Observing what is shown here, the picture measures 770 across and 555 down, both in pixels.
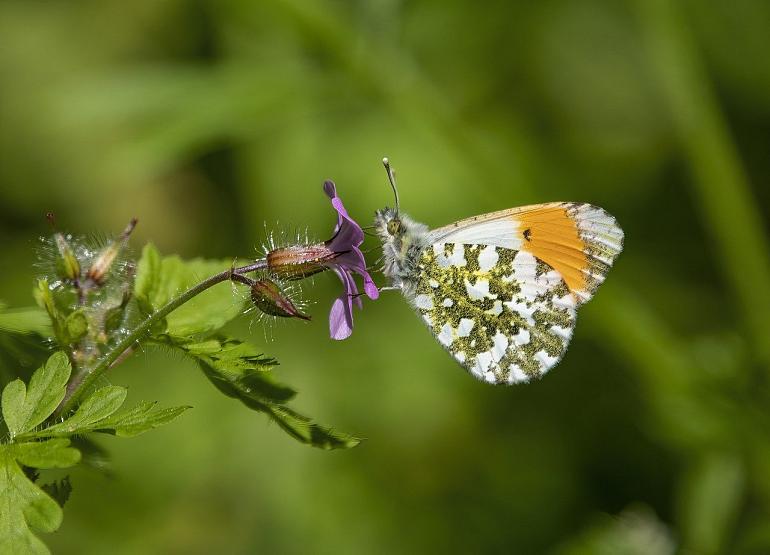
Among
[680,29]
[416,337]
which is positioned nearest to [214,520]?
[416,337]

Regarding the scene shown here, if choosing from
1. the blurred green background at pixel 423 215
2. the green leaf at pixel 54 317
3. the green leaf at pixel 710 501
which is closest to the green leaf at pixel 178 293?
the green leaf at pixel 54 317

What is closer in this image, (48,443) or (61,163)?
(48,443)

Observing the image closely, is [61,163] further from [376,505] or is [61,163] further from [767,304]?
[767,304]

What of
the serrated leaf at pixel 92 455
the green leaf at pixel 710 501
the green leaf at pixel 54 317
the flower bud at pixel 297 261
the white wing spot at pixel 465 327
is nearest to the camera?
the green leaf at pixel 54 317

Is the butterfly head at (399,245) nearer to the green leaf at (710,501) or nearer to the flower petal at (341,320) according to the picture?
the flower petal at (341,320)

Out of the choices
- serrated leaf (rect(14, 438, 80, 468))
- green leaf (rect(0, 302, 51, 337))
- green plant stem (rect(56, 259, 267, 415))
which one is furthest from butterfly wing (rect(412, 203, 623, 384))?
serrated leaf (rect(14, 438, 80, 468))
